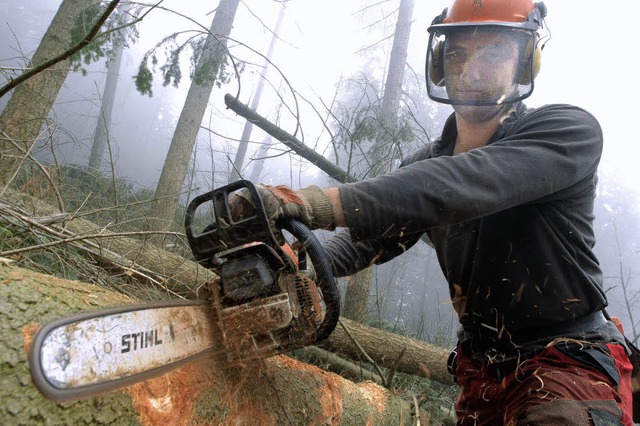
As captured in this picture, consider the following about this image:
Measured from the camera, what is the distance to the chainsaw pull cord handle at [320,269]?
109cm

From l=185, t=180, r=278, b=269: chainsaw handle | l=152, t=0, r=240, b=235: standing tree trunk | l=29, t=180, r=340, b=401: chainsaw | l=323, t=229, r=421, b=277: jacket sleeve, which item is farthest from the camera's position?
l=152, t=0, r=240, b=235: standing tree trunk

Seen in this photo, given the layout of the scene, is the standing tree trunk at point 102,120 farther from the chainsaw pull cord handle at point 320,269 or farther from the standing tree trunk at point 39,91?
the chainsaw pull cord handle at point 320,269

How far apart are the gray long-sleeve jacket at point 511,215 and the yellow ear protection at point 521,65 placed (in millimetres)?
161

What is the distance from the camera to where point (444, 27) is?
176 cm

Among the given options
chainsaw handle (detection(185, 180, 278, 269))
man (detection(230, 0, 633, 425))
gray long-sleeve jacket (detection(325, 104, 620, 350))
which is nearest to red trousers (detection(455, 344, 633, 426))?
man (detection(230, 0, 633, 425))

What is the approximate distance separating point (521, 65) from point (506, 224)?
75cm

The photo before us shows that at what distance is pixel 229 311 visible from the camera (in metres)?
1.09

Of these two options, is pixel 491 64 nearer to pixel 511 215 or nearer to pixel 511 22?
pixel 511 22

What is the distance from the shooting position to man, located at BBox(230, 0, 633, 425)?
112 cm

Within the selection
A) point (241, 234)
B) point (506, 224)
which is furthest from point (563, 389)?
point (241, 234)

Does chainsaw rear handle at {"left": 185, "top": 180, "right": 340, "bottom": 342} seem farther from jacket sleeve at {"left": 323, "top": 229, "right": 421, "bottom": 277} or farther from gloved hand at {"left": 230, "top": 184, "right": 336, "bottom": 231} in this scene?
jacket sleeve at {"left": 323, "top": 229, "right": 421, "bottom": 277}

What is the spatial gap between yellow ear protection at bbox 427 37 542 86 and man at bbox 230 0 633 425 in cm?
1

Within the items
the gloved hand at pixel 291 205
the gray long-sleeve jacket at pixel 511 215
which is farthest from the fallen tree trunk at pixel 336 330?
the gloved hand at pixel 291 205

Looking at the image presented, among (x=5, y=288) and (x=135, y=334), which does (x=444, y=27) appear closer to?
(x=135, y=334)
